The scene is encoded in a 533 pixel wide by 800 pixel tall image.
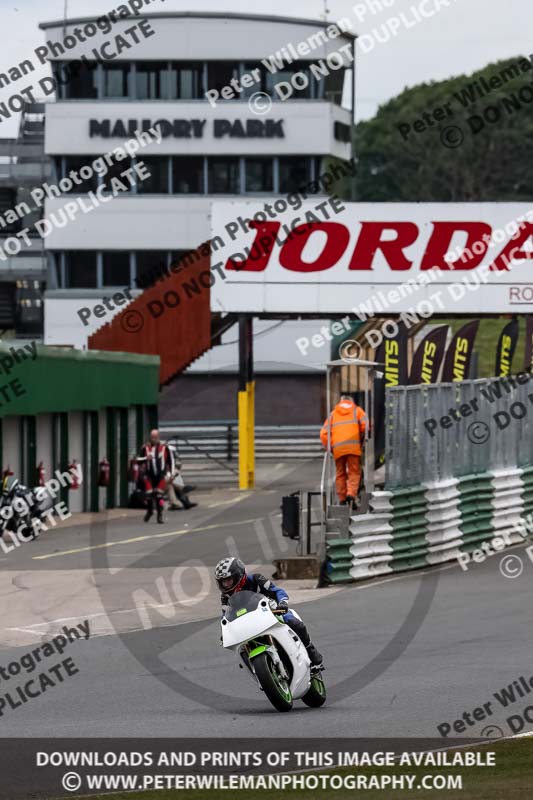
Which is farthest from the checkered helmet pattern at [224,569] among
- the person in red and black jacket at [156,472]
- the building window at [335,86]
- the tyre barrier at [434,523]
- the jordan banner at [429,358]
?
the building window at [335,86]

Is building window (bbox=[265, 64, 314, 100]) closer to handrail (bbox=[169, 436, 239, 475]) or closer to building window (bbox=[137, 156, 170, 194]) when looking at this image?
building window (bbox=[137, 156, 170, 194])

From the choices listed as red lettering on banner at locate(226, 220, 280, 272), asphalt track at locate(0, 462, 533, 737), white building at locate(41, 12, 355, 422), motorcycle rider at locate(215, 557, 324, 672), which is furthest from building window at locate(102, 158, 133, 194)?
motorcycle rider at locate(215, 557, 324, 672)

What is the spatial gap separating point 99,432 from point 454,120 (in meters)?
79.9

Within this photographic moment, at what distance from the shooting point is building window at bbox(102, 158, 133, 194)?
62.0 m

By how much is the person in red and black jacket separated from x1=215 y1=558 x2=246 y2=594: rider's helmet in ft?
60.0

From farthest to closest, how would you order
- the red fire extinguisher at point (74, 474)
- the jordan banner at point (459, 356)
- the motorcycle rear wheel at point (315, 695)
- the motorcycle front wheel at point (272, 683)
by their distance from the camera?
the red fire extinguisher at point (74, 474), the jordan banner at point (459, 356), the motorcycle rear wheel at point (315, 695), the motorcycle front wheel at point (272, 683)

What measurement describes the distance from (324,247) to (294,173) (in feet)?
84.8

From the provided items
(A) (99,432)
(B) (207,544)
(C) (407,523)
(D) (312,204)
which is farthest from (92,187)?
(C) (407,523)

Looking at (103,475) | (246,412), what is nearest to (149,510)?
(103,475)

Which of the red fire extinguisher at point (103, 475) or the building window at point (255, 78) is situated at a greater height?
the building window at point (255, 78)

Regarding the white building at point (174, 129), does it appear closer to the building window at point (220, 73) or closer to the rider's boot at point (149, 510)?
the building window at point (220, 73)

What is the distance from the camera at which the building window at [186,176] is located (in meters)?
62.0

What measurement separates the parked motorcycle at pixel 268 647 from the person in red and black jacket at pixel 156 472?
18.3 metres

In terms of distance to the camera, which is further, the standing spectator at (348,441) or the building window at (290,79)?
the building window at (290,79)
